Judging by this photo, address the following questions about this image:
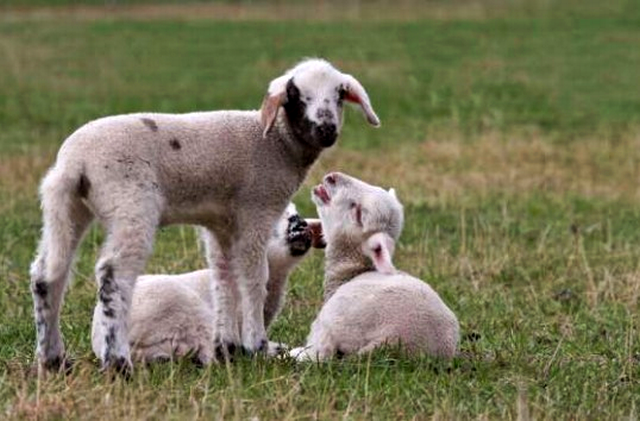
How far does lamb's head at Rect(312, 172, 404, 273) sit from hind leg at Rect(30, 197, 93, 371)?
2.05 meters

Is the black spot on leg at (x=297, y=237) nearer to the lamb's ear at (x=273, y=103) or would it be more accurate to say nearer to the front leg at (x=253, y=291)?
A: the front leg at (x=253, y=291)

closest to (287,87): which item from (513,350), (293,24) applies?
(513,350)

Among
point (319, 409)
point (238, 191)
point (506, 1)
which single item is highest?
point (238, 191)

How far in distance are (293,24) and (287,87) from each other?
34.7 meters

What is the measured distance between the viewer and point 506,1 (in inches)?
2062

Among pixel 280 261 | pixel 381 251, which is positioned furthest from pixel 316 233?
pixel 381 251

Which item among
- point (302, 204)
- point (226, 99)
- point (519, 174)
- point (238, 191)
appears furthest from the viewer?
point (226, 99)

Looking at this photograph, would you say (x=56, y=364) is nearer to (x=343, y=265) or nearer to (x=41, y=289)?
(x=41, y=289)

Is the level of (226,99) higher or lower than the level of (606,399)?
lower

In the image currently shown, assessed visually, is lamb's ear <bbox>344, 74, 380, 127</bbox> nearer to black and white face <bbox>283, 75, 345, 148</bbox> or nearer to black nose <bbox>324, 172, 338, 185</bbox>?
black and white face <bbox>283, 75, 345, 148</bbox>

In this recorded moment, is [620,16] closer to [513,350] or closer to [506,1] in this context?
[506,1]

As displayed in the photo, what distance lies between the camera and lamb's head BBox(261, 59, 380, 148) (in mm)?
9250

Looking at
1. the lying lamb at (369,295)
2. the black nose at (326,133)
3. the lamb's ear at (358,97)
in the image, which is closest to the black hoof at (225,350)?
the lying lamb at (369,295)

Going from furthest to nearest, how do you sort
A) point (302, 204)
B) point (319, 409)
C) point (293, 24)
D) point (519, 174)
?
point (293, 24)
point (519, 174)
point (302, 204)
point (319, 409)
